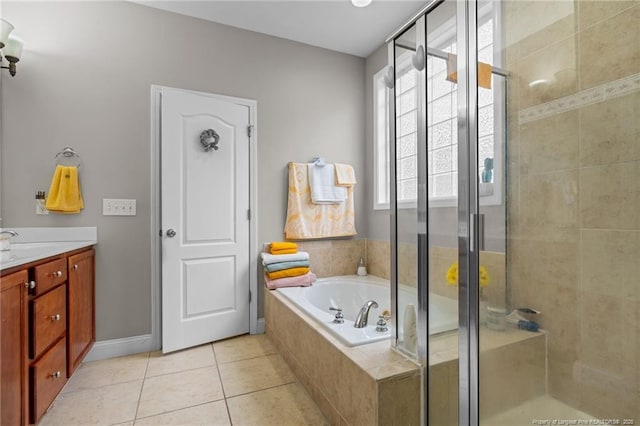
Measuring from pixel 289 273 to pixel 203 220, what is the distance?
818 millimetres

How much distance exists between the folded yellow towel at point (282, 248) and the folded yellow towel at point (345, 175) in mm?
753

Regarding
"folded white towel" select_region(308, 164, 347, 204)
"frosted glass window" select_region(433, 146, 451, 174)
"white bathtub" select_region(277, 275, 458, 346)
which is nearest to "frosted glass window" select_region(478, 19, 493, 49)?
"frosted glass window" select_region(433, 146, 451, 174)

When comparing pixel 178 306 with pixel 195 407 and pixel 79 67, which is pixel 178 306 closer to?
pixel 195 407

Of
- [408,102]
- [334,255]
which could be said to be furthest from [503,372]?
[334,255]

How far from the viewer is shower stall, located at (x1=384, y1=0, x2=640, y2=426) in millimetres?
1093

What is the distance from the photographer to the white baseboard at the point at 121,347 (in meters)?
2.20

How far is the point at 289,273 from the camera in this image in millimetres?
2574

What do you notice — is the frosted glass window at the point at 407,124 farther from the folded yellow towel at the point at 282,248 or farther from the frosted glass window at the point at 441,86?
the folded yellow towel at the point at 282,248

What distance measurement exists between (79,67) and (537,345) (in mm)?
3139

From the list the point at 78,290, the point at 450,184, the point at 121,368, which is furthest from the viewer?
the point at 121,368

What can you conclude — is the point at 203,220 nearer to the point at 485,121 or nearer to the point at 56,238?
the point at 56,238

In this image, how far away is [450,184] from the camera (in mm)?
1248

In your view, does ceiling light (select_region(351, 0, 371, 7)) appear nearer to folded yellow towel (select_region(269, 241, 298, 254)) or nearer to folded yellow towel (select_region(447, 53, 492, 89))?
folded yellow towel (select_region(447, 53, 492, 89))

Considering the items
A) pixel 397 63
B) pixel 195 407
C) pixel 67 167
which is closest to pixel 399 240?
pixel 397 63
